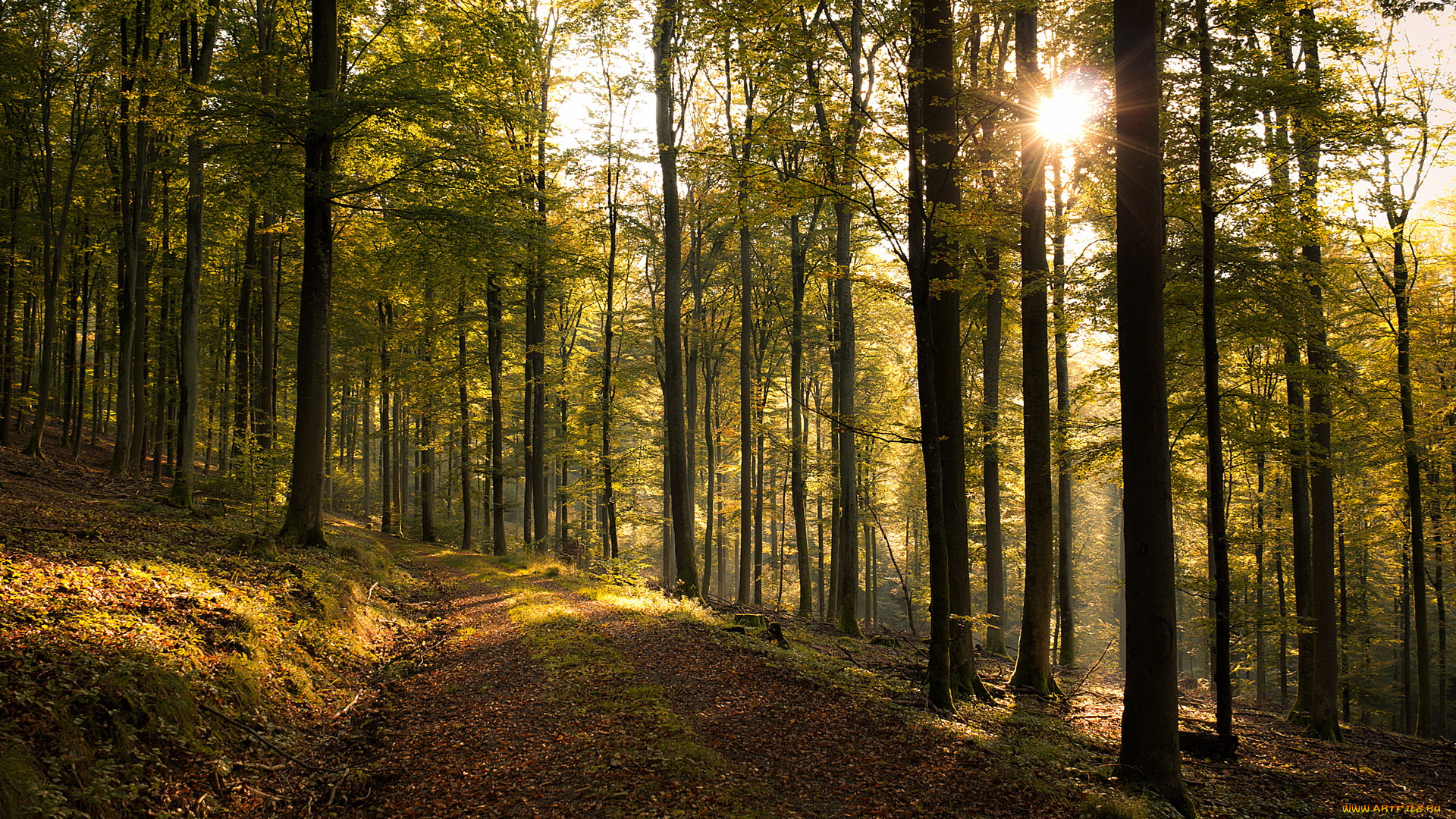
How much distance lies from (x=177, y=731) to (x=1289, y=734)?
1562cm

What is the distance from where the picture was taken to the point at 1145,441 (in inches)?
235

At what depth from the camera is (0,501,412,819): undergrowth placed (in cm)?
393

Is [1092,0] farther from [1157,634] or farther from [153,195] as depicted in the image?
[153,195]

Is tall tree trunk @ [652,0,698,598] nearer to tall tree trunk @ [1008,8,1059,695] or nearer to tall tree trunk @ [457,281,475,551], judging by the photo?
tall tree trunk @ [1008,8,1059,695]

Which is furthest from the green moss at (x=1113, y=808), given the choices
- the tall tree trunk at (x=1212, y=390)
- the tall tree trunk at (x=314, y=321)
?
the tall tree trunk at (x=314, y=321)

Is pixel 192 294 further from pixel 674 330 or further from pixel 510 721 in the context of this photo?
pixel 510 721

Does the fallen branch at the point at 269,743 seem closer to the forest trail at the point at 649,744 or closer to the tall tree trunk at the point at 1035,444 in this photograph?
the forest trail at the point at 649,744

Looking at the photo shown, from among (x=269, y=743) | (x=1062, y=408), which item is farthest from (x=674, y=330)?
(x=269, y=743)

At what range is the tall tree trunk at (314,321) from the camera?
438 inches

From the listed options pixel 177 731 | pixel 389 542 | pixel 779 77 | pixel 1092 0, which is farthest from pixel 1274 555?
pixel 389 542

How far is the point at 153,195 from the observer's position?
18.2 meters

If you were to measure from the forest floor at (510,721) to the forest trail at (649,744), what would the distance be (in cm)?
3

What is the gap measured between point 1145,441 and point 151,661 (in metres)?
8.45

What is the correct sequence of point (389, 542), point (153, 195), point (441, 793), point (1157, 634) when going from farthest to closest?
point (389, 542) < point (153, 195) < point (1157, 634) < point (441, 793)
